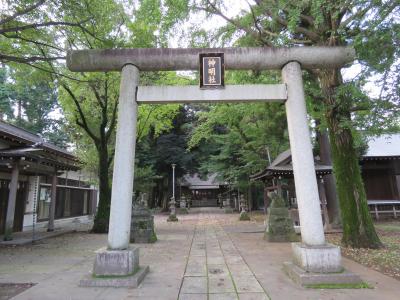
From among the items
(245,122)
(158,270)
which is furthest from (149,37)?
(245,122)

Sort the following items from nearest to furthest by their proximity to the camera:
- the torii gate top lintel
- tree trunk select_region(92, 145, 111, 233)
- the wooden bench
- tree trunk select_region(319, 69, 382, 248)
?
the torii gate top lintel < tree trunk select_region(319, 69, 382, 248) < tree trunk select_region(92, 145, 111, 233) < the wooden bench

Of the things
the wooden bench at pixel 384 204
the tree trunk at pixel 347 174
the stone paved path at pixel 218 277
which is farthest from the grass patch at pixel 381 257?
the wooden bench at pixel 384 204

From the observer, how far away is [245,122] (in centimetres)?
2119

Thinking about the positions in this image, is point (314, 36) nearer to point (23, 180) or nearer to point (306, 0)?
point (306, 0)

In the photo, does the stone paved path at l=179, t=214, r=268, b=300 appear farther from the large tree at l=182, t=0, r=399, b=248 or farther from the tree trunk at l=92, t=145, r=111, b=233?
the tree trunk at l=92, t=145, r=111, b=233

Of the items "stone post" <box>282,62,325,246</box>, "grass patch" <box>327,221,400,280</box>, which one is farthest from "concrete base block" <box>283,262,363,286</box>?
"grass patch" <box>327,221,400,280</box>

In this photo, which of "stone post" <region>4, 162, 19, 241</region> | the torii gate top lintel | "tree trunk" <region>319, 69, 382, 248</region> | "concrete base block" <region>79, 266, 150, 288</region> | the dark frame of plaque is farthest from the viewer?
"stone post" <region>4, 162, 19, 241</region>

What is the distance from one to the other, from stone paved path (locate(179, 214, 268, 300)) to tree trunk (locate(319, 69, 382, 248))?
3.56 metres

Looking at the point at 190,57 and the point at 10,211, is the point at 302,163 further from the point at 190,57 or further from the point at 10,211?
the point at 10,211

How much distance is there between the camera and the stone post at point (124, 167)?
19.4 feet

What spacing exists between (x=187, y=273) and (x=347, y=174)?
5.82 meters

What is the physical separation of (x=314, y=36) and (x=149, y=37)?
19.3 feet

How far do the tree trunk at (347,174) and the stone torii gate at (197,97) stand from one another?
274cm

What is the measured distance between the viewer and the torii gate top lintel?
6625 mm
